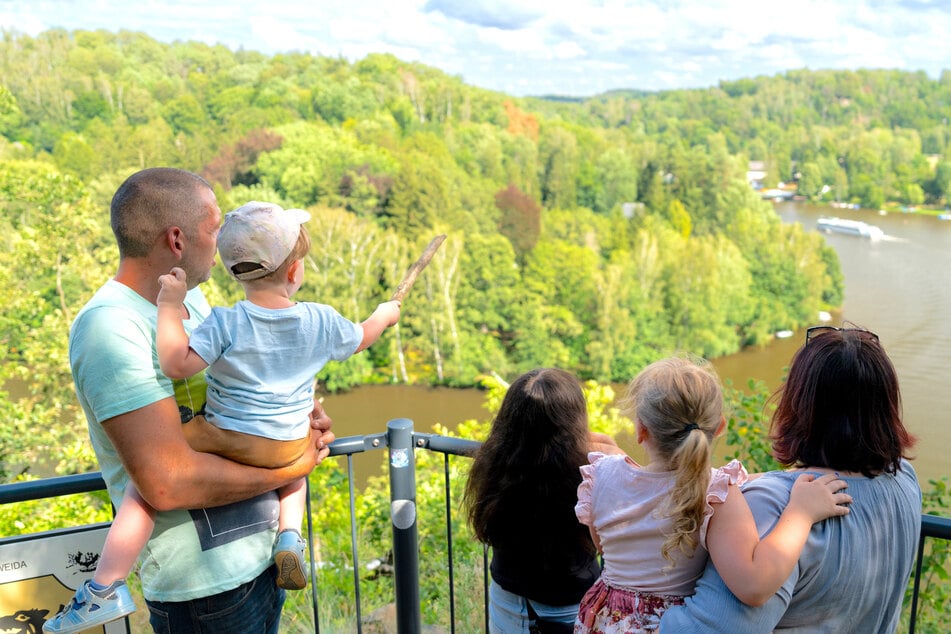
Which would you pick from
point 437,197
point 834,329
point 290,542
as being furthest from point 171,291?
point 437,197

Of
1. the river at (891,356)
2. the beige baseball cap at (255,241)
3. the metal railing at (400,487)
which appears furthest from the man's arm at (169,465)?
the river at (891,356)

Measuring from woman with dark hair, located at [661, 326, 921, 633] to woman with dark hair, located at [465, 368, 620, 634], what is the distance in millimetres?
477

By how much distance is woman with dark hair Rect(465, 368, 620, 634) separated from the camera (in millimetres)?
1893

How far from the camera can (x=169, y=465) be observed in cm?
154

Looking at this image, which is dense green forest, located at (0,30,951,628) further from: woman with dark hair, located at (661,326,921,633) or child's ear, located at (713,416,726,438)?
child's ear, located at (713,416,726,438)

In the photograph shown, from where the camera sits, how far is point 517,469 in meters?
1.92

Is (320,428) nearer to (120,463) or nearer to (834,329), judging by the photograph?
(120,463)

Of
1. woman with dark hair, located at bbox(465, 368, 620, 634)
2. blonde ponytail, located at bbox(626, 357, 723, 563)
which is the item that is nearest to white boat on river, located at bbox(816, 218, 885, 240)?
woman with dark hair, located at bbox(465, 368, 620, 634)

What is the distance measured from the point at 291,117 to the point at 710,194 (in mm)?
30514

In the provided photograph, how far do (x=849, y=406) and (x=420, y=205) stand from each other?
126 ft

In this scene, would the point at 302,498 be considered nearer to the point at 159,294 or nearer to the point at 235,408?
the point at 235,408

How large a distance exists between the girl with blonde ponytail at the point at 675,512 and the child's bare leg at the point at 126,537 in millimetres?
912

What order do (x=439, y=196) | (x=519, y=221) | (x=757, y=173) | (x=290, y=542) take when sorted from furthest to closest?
(x=757, y=173), (x=519, y=221), (x=439, y=196), (x=290, y=542)

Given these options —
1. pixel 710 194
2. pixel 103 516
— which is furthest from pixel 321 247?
pixel 710 194
